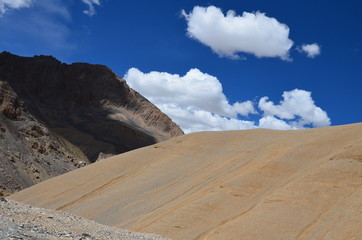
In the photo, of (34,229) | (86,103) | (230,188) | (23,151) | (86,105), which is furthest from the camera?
(86,103)

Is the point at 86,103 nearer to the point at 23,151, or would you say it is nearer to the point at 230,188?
the point at 23,151

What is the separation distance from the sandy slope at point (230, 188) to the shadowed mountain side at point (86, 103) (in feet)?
183

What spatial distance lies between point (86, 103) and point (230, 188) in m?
90.8

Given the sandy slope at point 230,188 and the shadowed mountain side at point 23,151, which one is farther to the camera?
the shadowed mountain side at point 23,151

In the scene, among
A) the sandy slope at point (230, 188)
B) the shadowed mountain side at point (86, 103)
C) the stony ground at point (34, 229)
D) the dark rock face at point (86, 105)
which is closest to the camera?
the stony ground at point (34, 229)

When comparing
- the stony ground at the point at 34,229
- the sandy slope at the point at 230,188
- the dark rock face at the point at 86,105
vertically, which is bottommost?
the stony ground at the point at 34,229

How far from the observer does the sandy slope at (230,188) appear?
38.3 ft

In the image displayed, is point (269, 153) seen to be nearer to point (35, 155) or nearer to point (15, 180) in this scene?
point (15, 180)

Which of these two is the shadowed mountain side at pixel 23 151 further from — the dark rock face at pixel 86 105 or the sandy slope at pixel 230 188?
the dark rock face at pixel 86 105

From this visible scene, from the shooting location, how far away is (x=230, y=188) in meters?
14.5

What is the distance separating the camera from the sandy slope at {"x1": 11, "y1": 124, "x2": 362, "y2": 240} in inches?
460

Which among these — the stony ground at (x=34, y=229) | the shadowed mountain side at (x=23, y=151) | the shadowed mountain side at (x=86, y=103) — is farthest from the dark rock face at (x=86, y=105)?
the stony ground at (x=34, y=229)

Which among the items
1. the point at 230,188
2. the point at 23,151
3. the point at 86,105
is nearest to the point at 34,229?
the point at 230,188

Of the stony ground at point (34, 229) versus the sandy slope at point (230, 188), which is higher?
the sandy slope at point (230, 188)
